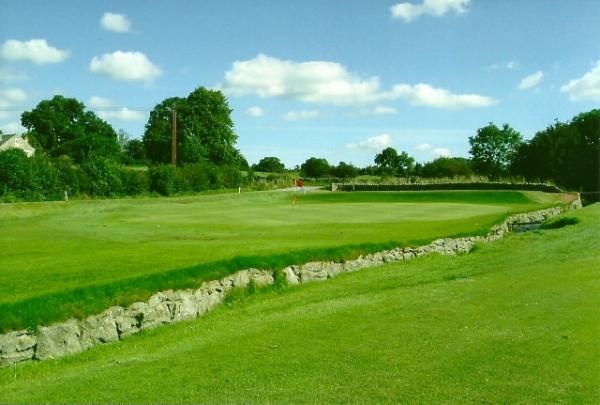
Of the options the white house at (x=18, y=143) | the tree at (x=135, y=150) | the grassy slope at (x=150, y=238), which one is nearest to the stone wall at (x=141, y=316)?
the grassy slope at (x=150, y=238)

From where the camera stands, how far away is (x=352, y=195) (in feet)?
217

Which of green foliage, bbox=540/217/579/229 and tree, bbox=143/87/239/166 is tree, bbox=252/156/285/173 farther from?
green foliage, bbox=540/217/579/229

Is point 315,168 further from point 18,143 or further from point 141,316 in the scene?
point 141,316

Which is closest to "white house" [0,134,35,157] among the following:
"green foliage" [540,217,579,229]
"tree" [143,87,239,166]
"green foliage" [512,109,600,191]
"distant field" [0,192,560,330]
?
"tree" [143,87,239,166]

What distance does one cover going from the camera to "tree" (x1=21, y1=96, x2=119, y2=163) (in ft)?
346

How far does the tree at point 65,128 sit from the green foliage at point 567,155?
69995 mm

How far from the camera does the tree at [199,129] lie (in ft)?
344

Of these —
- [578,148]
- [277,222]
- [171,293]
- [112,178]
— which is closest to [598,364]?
[171,293]

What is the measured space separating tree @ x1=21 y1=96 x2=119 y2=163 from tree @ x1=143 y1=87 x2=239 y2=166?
7386 mm

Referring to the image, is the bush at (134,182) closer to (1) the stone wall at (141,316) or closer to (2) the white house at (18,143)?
(1) the stone wall at (141,316)

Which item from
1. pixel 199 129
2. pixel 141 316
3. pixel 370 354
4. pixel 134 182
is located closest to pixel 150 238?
pixel 141 316

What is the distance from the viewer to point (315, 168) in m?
133

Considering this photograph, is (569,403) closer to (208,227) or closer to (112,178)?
(208,227)

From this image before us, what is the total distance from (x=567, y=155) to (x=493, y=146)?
37.9m
